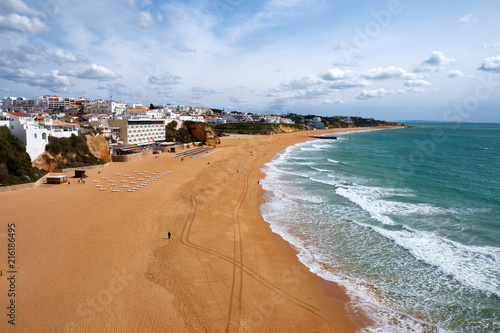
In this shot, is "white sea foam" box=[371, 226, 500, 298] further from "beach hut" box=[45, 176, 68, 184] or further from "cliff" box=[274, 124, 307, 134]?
"cliff" box=[274, 124, 307, 134]

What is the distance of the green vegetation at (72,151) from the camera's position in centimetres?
2733

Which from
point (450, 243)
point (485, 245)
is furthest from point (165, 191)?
point (485, 245)

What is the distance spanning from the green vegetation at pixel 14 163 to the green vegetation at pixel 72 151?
11.1ft

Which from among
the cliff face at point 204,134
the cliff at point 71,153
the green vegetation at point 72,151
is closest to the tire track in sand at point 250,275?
the cliff at point 71,153

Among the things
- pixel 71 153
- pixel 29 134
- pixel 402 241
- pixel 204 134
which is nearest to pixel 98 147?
pixel 71 153

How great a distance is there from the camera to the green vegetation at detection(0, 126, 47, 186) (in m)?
20.6

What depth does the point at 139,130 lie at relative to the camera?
157ft

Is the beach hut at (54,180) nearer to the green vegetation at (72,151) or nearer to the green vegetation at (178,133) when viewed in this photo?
the green vegetation at (72,151)

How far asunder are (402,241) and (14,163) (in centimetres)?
2868

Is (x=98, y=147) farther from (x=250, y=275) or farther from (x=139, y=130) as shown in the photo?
(x=250, y=275)

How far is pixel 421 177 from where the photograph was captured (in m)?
29.6

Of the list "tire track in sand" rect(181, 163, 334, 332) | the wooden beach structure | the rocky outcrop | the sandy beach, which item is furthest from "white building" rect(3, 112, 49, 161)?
"tire track in sand" rect(181, 163, 334, 332)

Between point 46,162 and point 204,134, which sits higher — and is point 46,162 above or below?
below

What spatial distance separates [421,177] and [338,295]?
24.9 meters
